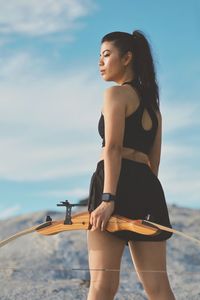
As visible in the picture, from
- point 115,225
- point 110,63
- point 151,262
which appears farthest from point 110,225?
point 110,63

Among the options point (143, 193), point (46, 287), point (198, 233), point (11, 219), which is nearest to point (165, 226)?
point (143, 193)

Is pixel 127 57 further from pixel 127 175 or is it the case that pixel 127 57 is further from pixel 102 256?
pixel 102 256

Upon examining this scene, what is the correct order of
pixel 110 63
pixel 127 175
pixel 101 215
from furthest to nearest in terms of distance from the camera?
pixel 110 63, pixel 127 175, pixel 101 215

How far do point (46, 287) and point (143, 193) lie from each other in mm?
3143

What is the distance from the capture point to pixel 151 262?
10.9 ft

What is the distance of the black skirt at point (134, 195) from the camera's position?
3297mm

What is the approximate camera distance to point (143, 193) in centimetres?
334

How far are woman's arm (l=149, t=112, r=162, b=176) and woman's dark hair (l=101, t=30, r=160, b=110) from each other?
0.27ft

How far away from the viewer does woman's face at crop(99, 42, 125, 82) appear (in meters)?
3.45

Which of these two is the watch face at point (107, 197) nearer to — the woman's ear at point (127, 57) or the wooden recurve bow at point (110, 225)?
the wooden recurve bow at point (110, 225)

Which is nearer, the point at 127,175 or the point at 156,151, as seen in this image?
the point at 127,175

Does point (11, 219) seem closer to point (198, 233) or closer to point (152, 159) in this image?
point (198, 233)

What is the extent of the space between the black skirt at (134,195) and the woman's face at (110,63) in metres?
0.39

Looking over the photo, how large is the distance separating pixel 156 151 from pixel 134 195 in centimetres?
29
